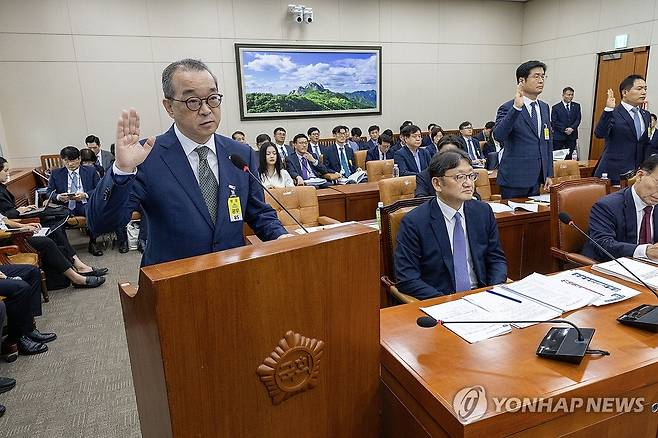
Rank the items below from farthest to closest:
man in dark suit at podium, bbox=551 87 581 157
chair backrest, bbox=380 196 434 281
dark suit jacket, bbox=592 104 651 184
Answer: man in dark suit at podium, bbox=551 87 581 157
dark suit jacket, bbox=592 104 651 184
chair backrest, bbox=380 196 434 281

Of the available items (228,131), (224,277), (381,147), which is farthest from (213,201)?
(228,131)

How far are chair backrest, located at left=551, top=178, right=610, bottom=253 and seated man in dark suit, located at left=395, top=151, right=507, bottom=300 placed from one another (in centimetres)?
62

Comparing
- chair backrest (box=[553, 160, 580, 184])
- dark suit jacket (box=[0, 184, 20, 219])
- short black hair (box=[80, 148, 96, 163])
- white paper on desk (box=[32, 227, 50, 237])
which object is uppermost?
short black hair (box=[80, 148, 96, 163])

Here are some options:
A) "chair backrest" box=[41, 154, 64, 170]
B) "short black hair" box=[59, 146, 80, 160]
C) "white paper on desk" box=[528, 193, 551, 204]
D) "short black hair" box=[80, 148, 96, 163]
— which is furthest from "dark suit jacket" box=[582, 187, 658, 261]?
"chair backrest" box=[41, 154, 64, 170]

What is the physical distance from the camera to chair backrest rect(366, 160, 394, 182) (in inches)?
197

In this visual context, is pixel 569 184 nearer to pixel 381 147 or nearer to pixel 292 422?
pixel 292 422

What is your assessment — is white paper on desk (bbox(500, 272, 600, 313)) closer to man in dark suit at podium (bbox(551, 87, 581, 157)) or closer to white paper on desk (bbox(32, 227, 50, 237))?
white paper on desk (bbox(32, 227, 50, 237))

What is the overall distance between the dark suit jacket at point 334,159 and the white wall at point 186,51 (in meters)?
1.51

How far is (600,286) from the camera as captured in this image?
152cm

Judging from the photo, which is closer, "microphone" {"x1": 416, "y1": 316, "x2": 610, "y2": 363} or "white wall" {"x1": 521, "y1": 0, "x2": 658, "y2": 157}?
"microphone" {"x1": 416, "y1": 316, "x2": 610, "y2": 363}

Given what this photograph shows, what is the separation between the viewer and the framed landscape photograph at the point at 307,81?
722cm

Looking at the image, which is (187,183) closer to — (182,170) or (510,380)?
(182,170)

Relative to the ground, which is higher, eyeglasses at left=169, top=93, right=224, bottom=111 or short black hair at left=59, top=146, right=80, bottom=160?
eyeglasses at left=169, top=93, right=224, bottom=111

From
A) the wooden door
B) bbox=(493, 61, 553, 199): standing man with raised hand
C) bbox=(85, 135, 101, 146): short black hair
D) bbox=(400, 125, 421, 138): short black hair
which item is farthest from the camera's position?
the wooden door
